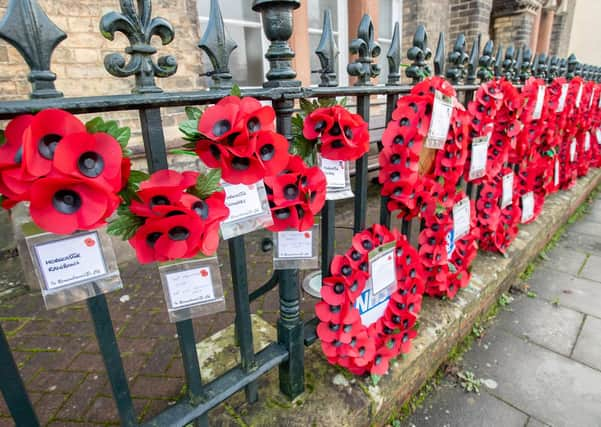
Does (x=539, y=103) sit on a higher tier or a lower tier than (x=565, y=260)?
higher

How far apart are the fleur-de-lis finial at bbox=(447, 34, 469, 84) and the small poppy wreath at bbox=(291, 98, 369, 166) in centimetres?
101

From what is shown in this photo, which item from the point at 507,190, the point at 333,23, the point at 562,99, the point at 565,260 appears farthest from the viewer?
the point at 333,23

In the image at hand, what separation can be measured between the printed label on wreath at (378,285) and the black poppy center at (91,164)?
96 cm

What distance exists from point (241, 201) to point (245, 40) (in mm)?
3811

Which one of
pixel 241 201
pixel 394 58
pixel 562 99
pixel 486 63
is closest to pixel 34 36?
pixel 241 201

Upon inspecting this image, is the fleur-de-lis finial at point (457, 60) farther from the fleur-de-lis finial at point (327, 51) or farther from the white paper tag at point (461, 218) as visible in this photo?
the fleur-de-lis finial at point (327, 51)

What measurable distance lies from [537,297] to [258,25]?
382 cm

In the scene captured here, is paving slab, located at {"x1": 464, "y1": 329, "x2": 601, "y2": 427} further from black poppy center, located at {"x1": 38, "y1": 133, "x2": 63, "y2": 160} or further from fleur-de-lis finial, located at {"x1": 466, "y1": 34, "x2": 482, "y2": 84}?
black poppy center, located at {"x1": 38, "y1": 133, "x2": 63, "y2": 160}

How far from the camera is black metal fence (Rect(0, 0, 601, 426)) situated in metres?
0.69

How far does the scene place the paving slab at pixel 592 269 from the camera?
2.68 meters

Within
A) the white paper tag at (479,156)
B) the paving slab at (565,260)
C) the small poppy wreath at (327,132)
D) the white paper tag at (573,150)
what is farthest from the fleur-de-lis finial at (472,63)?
the white paper tag at (573,150)

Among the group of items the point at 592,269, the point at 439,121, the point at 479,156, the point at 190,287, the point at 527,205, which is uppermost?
the point at 439,121

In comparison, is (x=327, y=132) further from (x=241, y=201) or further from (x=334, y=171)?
(x=241, y=201)

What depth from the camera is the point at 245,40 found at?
4.21m
